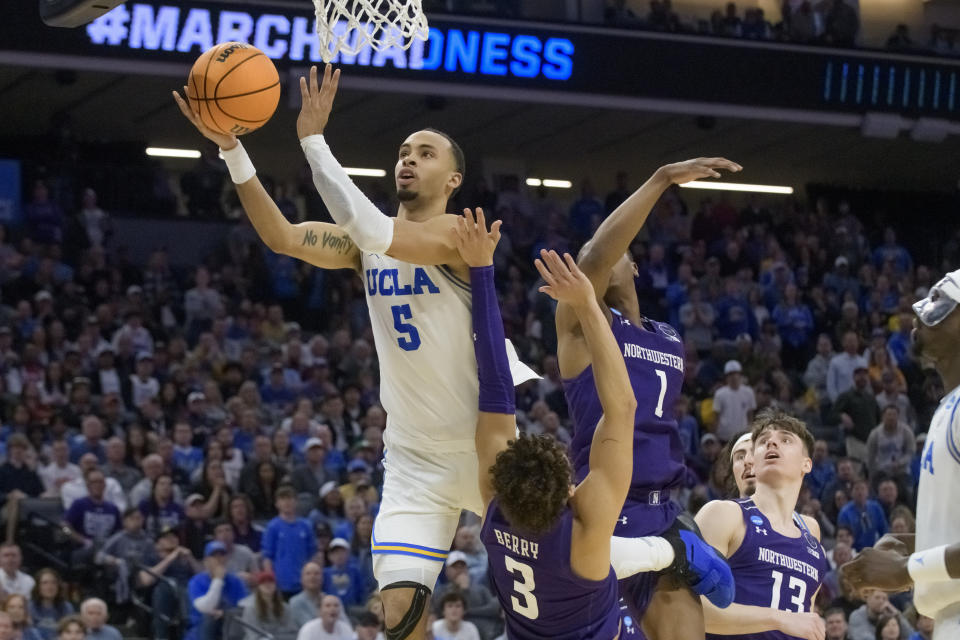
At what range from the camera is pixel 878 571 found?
181 inches

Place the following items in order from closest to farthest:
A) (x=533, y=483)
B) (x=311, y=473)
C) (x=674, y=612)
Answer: (x=533, y=483)
(x=674, y=612)
(x=311, y=473)

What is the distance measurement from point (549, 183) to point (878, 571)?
19.1 m

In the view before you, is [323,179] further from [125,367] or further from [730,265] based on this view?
[730,265]

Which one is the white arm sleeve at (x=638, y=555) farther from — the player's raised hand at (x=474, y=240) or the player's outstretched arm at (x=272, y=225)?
the player's outstretched arm at (x=272, y=225)

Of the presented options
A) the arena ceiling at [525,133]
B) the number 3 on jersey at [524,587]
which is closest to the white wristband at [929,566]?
the number 3 on jersey at [524,587]

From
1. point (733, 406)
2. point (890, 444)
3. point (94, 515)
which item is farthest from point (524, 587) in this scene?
point (890, 444)

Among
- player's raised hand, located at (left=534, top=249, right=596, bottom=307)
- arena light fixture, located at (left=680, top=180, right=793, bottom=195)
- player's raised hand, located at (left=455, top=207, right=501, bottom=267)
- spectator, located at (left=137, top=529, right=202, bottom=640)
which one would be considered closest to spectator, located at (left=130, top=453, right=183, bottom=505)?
spectator, located at (left=137, top=529, right=202, bottom=640)

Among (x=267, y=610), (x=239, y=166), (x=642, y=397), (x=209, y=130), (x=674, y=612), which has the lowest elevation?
(x=267, y=610)

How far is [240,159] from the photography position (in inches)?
223

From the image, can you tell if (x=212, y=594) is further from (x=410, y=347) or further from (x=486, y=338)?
(x=486, y=338)

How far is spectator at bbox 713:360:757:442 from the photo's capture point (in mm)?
16156

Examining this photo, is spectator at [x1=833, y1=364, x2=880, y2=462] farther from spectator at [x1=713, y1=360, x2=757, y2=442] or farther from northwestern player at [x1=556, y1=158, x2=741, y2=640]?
northwestern player at [x1=556, y1=158, x2=741, y2=640]

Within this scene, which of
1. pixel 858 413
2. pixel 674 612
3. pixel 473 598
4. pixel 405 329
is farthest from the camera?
pixel 858 413

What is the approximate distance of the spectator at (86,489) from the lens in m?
12.3
